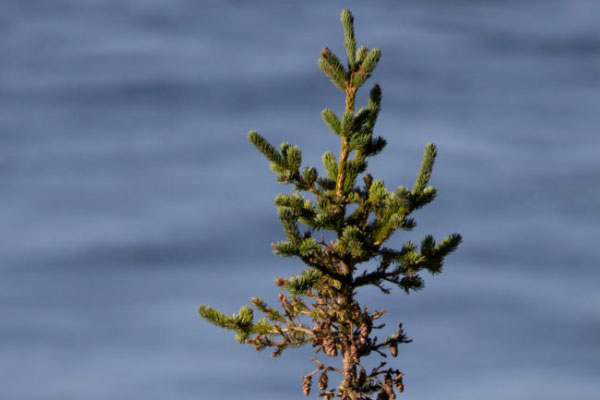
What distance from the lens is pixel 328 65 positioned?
74.0ft

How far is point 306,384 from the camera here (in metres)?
21.0

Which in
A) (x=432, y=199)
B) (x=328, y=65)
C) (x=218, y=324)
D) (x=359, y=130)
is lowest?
(x=218, y=324)

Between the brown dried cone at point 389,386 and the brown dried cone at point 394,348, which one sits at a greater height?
the brown dried cone at point 394,348

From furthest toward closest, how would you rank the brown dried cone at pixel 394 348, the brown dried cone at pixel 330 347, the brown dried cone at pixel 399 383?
1. the brown dried cone at pixel 394 348
2. the brown dried cone at pixel 399 383
3. the brown dried cone at pixel 330 347

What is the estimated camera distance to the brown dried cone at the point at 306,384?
→ 2097 cm

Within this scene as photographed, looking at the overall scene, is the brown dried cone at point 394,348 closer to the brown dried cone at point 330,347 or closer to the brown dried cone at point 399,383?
the brown dried cone at point 399,383

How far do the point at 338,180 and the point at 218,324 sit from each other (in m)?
3.87

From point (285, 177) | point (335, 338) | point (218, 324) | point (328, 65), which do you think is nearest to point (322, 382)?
point (335, 338)

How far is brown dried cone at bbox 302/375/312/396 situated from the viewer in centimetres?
2097

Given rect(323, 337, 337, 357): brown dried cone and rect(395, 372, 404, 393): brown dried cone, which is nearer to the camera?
rect(323, 337, 337, 357): brown dried cone

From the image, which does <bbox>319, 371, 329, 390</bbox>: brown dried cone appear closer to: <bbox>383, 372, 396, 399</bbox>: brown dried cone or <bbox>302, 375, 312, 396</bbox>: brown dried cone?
<bbox>302, 375, 312, 396</bbox>: brown dried cone

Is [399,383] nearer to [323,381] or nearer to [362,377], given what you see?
[362,377]

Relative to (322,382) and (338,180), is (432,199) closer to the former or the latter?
(338,180)

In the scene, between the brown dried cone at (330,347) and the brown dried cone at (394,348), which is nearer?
the brown dried cone at (330,347)
